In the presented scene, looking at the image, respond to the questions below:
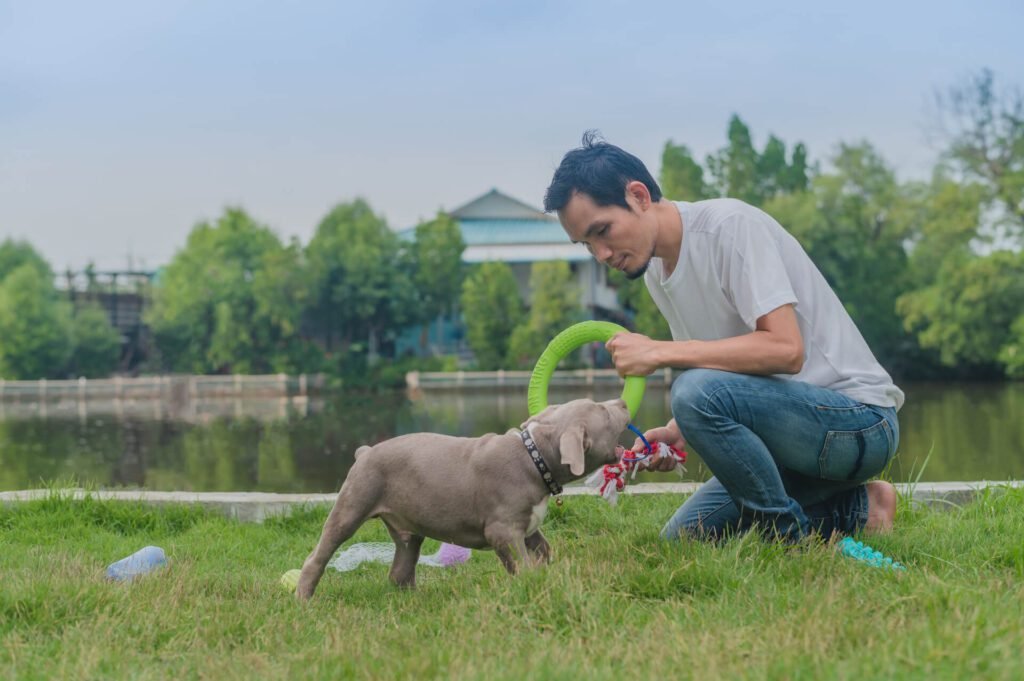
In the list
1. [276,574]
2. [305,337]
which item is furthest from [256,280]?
[276,574]

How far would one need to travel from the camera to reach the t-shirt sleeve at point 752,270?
122 inches

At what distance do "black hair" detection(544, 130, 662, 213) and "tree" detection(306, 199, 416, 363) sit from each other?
30.8 metres

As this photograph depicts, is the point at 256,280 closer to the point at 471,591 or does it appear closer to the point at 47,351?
the point at 47,351

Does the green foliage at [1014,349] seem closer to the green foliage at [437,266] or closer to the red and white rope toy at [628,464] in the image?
the green foliage at [437,266]

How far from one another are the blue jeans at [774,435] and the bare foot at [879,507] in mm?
479

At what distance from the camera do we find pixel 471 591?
2945mm

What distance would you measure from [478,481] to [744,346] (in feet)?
3.25

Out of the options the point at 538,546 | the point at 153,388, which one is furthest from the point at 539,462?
the point at 153,388

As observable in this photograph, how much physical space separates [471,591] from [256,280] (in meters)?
32.4

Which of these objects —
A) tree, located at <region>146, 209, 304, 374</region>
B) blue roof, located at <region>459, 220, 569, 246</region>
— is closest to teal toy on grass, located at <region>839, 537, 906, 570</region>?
tree, located at <region>146, 209, 304, 374</region>

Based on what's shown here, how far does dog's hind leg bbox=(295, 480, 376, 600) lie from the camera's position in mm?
3201

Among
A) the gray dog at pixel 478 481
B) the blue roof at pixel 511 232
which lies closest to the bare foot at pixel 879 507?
the gray dog at pixel 478 481

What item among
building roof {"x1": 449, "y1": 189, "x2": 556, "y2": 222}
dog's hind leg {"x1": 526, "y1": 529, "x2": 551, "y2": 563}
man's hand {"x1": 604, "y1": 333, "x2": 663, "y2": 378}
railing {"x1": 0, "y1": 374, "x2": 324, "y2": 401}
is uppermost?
building roof {"x1": 449, "y1": 189, "x2": 556, "y2": 222}

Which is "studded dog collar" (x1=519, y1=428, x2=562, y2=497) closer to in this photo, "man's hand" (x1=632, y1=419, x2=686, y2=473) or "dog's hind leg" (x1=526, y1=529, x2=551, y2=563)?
"dog's hind leg" (x1=526, y1=529, x2=551, y2=563)
